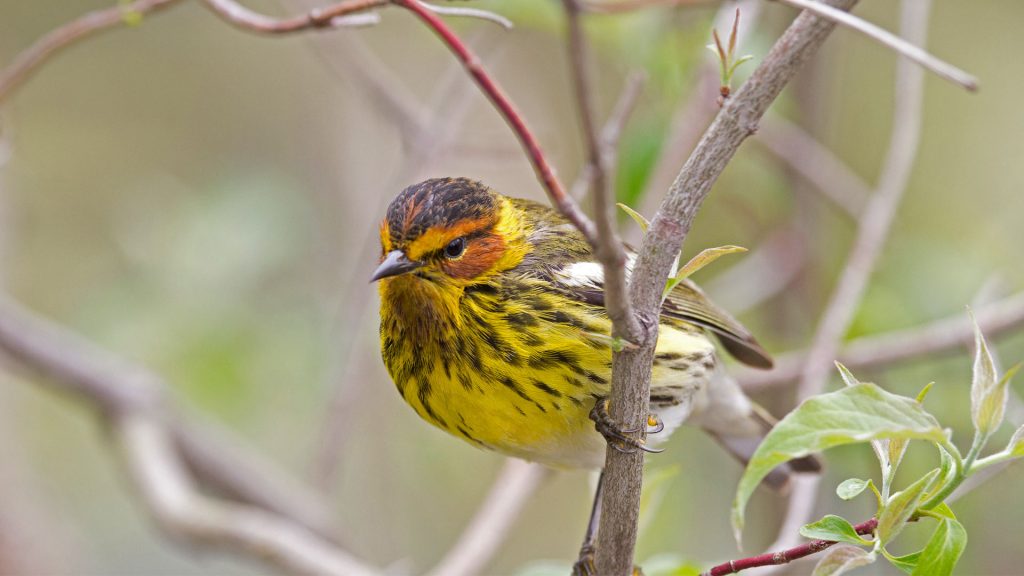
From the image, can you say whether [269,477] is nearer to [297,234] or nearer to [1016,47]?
[297,234]

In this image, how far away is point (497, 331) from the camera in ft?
9.19

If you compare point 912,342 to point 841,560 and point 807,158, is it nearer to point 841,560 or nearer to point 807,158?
point 807,158

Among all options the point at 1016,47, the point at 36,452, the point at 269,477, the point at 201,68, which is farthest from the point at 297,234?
the point at 1016,47

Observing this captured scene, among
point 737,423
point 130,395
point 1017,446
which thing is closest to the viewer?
point 1017,446

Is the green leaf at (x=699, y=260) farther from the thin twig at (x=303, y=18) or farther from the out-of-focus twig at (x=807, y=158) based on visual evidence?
the out-of-focus twig at (x=807, y=158)

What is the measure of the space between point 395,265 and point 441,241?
6.2 inches

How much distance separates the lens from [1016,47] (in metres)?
6.44

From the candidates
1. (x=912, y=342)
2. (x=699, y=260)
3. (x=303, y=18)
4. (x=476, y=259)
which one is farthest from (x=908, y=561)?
(x=912, y=342)

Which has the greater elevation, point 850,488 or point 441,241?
point 441,241

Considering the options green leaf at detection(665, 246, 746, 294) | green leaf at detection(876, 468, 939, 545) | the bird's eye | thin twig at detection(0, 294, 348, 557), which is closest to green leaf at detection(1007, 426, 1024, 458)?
green leaf at detection(876, 468, 939, 545)

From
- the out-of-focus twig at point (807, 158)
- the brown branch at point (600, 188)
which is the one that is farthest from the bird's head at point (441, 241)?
the out-of-focus twig at point (807, 158)

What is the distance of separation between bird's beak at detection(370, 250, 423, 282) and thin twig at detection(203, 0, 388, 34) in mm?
575

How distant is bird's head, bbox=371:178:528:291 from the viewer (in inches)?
112

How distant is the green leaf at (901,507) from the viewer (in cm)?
176
